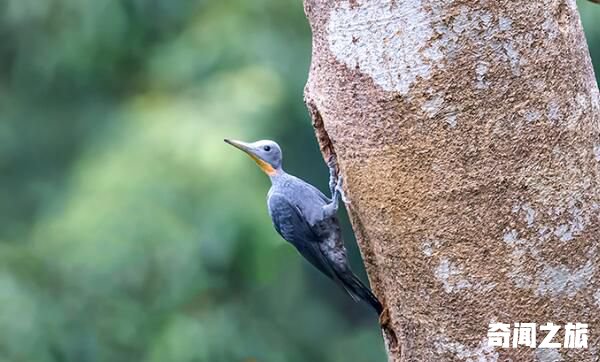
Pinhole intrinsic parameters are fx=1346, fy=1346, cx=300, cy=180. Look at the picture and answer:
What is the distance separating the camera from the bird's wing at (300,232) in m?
3.66

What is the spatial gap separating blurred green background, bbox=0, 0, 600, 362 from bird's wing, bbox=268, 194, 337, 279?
1.88 meters

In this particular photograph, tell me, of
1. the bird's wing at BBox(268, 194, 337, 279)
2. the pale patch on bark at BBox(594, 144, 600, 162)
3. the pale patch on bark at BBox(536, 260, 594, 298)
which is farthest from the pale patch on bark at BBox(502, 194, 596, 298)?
the bird's wing at BBox(268, 194, 337, 279)

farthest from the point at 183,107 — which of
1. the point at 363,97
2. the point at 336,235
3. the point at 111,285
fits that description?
the point at 363,97

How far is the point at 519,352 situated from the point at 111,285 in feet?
10.5

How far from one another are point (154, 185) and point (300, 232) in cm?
208

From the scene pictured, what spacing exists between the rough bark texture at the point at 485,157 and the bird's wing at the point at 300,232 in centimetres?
54

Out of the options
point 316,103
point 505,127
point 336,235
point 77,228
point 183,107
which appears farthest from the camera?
point 183,107

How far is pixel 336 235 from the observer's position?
367 centimetres

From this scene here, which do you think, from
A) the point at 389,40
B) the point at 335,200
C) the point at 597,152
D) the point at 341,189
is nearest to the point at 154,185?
the point at 335,200

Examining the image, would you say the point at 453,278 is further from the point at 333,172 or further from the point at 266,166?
the point at 266,166

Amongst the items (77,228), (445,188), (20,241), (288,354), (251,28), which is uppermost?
(445,188)

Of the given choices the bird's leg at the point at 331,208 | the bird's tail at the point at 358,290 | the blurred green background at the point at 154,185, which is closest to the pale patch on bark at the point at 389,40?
the bird's leg at the point at 331,208

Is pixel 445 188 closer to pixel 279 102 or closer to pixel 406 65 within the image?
pixel 406 65

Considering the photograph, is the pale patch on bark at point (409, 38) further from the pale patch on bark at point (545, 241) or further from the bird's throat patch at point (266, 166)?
the bird's throat patch at point (266, 166)
